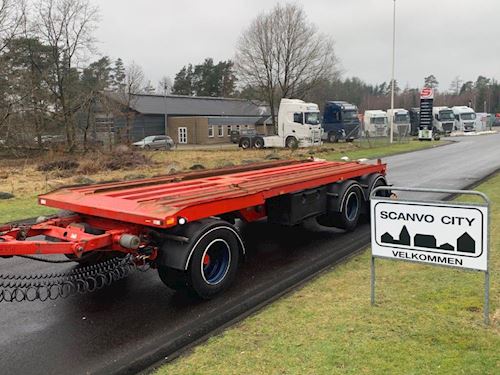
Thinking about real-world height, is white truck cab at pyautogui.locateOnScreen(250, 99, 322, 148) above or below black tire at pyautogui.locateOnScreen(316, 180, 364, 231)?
above

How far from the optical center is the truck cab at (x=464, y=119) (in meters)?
59.3

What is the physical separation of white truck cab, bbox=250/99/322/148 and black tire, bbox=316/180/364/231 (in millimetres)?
26846

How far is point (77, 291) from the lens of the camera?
227 inches

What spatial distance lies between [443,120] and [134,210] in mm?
55259

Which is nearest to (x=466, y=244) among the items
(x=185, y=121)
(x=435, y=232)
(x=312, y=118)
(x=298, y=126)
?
(x=435, y=232)

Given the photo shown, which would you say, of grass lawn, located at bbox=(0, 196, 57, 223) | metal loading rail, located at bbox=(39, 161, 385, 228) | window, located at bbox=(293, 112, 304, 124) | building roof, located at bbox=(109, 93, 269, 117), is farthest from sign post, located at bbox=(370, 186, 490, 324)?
building roof, located at bbox=(109, 93, 269, 117)

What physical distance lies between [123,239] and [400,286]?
123 inches

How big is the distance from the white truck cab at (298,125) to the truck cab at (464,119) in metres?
30.1

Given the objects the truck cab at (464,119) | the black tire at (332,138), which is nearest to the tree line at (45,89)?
the black tire at (332,138)

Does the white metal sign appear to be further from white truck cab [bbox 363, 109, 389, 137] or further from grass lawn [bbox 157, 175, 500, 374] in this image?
white truck cab [bbox 363, 109, 389, 137]

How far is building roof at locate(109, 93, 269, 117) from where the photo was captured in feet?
213

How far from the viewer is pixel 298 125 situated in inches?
1430

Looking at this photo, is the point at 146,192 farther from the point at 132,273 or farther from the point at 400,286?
the point at 400,286

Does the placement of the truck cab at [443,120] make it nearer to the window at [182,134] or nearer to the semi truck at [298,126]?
the semi truck at [298,126]
